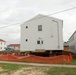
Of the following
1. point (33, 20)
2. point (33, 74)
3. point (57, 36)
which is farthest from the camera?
point (33, 20)

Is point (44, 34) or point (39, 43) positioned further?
point (39, 43)

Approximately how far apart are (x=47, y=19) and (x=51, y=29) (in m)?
2.09

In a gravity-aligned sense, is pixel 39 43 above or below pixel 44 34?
below

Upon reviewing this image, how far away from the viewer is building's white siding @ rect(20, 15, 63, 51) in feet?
103

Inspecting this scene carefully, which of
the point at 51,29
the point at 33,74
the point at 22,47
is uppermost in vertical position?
the point at 51,29

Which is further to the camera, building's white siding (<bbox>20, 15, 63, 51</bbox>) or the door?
the door

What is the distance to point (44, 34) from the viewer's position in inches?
1286

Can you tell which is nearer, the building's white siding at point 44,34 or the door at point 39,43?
the building's white siding at point 44,34

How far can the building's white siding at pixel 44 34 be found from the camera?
31516 millimetres

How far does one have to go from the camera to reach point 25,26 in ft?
113

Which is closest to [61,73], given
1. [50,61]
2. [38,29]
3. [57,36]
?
[50,61]

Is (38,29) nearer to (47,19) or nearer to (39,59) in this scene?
(47,19)

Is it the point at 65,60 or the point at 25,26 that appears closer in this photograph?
the point at 65,60

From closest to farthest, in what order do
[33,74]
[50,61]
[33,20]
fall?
1. [33,74]
2. [50,61]
3. [33,20]
